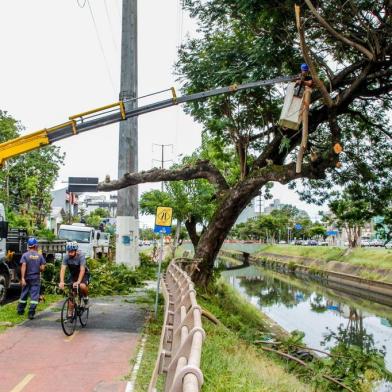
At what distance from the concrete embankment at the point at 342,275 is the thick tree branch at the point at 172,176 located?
20.2 meters

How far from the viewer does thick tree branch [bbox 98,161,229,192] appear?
55.8 feet

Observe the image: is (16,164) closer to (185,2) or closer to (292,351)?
(185,2)

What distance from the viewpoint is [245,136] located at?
17672 millimetres

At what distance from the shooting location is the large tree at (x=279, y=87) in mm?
12055

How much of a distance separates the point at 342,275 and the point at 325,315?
13.8 metres

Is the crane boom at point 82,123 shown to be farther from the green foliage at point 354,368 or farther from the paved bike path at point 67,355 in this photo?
the green foliage at point 354,368

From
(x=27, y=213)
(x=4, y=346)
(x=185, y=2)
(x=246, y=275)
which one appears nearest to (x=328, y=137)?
(x=185, y=2)

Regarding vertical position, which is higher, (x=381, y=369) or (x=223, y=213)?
(x=223, y=213)

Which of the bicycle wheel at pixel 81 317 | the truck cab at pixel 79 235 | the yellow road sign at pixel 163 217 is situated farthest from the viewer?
the truck cab at pixel 79 235

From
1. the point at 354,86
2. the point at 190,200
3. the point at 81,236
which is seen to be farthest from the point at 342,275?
the point at 354,86

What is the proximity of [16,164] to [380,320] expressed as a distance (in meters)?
28.4

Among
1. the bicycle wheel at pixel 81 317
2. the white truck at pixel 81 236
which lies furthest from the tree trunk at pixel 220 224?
the white truck at pixel 81 236

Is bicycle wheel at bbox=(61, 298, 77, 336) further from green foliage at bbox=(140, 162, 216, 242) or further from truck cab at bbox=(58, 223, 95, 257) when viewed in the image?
green foliage at bbox=(140, 162, 216, 242)

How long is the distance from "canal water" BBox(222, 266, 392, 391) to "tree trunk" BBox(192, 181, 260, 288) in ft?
17.4
